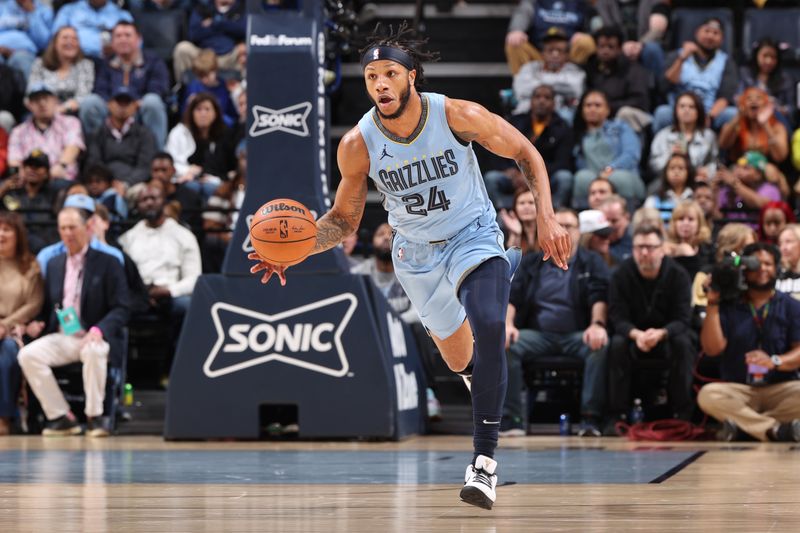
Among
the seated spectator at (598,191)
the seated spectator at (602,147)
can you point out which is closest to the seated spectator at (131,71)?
the seated spectator at (602,147)

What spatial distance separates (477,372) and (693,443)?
12.7 feet

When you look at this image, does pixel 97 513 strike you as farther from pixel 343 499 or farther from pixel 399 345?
pixel 399 345

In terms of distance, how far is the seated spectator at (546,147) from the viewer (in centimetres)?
1109

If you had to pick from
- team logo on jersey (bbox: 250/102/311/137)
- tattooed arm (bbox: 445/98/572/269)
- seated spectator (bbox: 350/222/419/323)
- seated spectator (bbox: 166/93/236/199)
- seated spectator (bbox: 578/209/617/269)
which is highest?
seated spectator (bbox: 166/93/236/199)

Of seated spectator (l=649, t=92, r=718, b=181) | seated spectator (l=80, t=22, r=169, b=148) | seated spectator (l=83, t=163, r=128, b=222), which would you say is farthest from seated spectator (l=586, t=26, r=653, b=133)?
seated spectator (l=83, t=163, r=128, b=222)

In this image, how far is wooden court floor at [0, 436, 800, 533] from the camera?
429 centimetres

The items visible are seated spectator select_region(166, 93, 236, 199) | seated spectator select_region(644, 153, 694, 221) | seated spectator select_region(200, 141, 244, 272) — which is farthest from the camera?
seated spectator select_region(166, 93, 236, 199)

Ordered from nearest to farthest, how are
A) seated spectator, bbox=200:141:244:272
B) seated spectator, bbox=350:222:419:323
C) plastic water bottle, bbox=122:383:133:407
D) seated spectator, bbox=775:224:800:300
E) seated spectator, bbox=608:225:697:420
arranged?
1. seated spectator, bbox=608:225:697:420
2. seated spectator, bbox=775:224:800:300
3. plastic water bottle, bbox=122:383:133:407
4. seated spectator, bbox=350:222:419:323
5. seated spectator, bbox=200:141:244:272

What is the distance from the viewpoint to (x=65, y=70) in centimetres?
1266

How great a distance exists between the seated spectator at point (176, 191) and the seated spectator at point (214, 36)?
1.81 metres

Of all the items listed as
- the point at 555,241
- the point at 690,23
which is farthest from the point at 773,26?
the point at 555,241

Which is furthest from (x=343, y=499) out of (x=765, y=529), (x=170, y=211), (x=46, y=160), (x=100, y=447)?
(x=46, y=160)

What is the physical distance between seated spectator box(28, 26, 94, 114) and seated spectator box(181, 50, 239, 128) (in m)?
1.04

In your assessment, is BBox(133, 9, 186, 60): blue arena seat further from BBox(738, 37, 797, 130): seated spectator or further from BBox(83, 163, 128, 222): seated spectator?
BBox(738, 37, 797, 130): seated spectator
